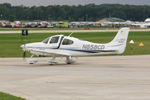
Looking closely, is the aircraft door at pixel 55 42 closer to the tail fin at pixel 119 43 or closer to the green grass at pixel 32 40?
the tail fin at pixel 119 43

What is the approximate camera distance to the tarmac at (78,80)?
19.9 meters

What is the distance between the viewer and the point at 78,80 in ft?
80.0

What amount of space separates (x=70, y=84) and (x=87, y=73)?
476 cm

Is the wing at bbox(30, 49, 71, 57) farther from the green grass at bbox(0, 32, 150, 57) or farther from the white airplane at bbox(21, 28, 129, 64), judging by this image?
the green grass at bbox(0, 32, 150, 57)

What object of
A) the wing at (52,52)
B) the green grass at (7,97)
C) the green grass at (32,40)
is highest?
the green grass at (7,97)

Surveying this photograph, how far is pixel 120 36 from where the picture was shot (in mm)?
32781

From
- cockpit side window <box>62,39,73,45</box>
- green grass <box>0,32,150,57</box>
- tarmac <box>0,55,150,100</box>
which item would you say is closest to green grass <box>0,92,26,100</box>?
tarmac <box>0,55,150,100</box>

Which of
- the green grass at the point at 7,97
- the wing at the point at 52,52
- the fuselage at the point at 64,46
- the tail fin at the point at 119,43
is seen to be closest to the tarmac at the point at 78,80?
the green grass at the point at 7,97

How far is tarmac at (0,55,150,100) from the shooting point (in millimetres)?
19938

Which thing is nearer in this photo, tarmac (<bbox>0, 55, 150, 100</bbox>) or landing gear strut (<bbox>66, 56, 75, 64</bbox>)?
tarmac (<bbox>0, 55, 150, 100</bbox>)

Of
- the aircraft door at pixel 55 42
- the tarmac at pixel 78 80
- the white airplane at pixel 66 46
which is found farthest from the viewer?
the aircraft door at pixel 55 42

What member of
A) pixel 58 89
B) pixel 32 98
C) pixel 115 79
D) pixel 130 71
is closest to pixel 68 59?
pixel 130 71

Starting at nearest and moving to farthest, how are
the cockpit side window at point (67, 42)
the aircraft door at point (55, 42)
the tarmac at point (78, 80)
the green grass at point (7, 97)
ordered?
the green grass at point (7, 97), the tarmac at point (78, 80), the aircraft door at point (55, 42), the cockpit side window at point (67, 42)

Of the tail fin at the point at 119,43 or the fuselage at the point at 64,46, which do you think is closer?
the tail fin at the point at 119,43
